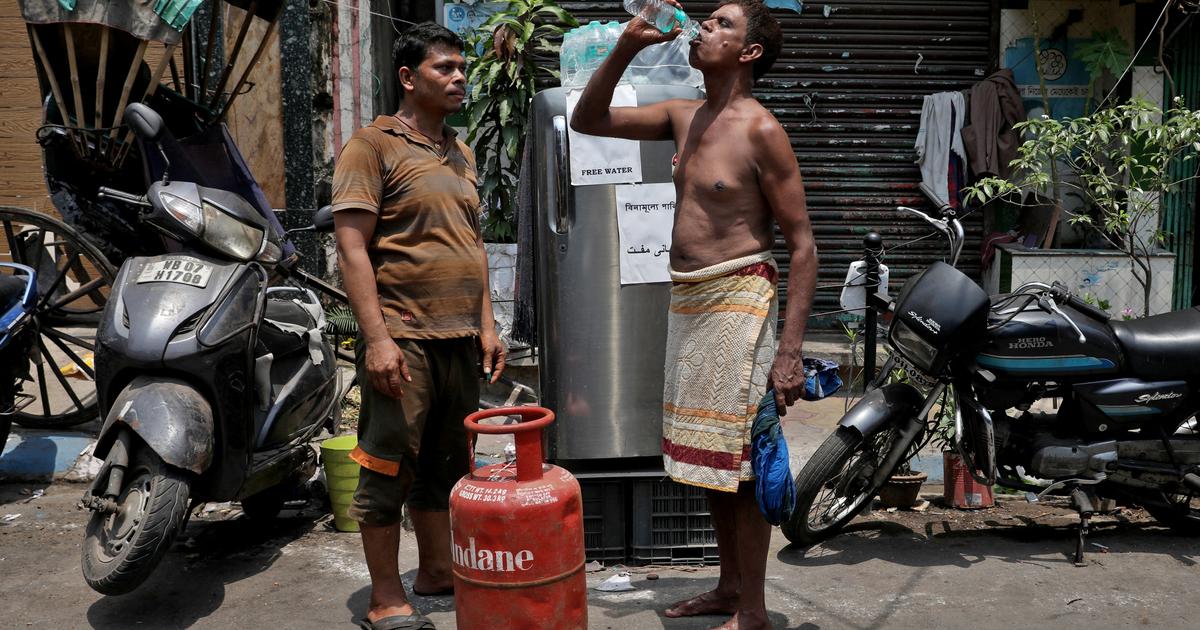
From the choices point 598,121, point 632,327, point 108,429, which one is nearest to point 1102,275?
point 632,327

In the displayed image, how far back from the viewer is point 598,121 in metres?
3.52

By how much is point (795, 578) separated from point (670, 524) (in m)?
0.55

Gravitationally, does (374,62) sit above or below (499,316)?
above

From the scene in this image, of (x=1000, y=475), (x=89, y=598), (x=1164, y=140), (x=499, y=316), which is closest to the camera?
(x=89, y=598)

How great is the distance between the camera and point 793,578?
13.6 feet

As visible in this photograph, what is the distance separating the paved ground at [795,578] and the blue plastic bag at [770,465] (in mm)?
620

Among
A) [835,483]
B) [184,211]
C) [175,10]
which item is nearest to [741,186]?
[835,483]

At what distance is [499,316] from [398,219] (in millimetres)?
3617

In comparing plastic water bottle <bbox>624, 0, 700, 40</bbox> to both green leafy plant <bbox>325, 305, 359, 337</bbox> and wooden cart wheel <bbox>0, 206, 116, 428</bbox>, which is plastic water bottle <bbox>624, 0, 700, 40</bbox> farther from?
green leafy plant <bbox>325, 305, 359, 337</bbox>

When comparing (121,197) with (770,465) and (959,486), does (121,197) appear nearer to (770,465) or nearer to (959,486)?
(770,465)

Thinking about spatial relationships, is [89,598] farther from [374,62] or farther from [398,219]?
[374,62]

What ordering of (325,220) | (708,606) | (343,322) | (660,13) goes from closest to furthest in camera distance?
(660,13) → (708,606) → (325,220) → (343,322)

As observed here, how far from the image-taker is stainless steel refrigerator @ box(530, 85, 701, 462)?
4148 millimetres

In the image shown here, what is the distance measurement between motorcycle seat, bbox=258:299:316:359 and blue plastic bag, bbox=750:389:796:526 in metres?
2.05
